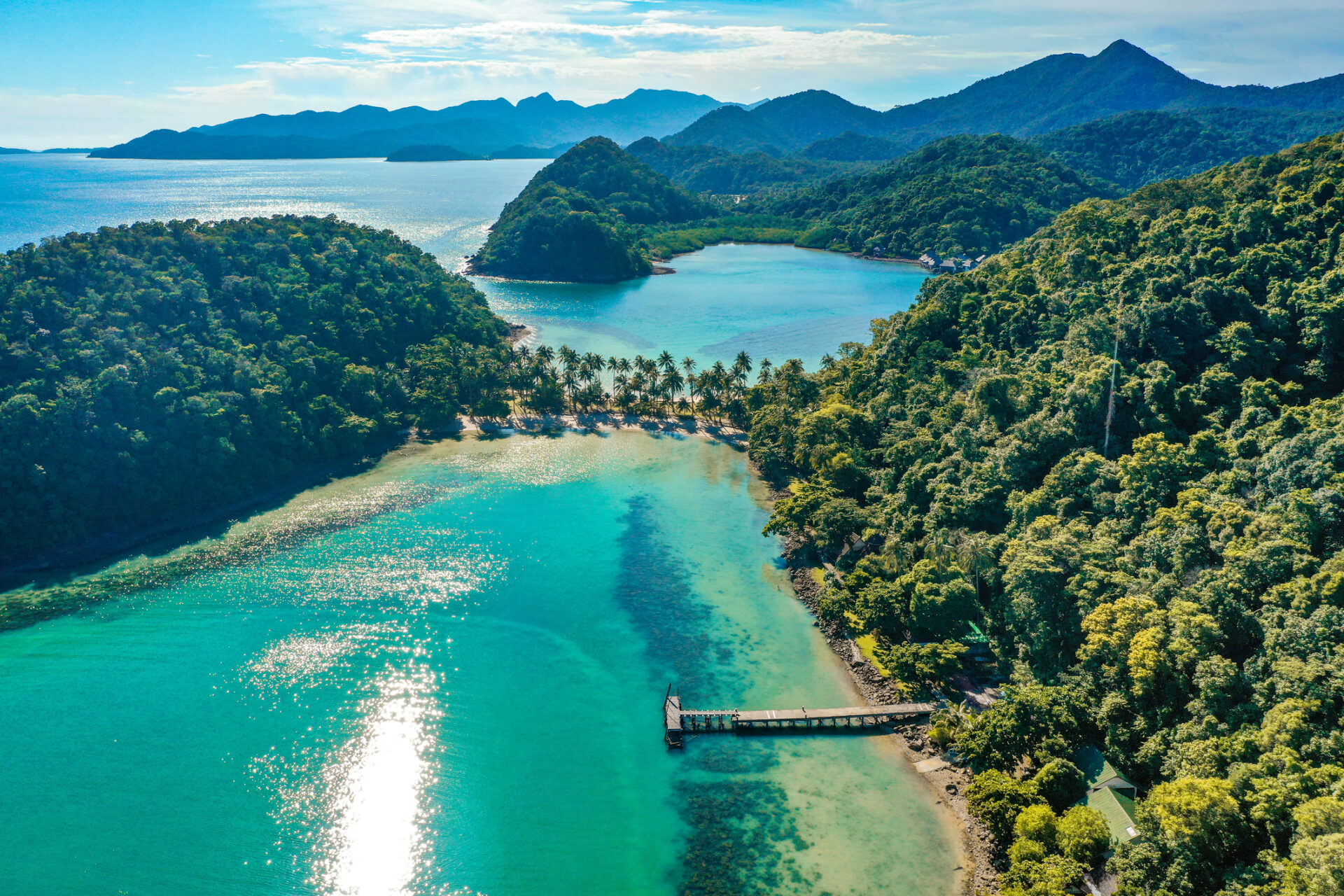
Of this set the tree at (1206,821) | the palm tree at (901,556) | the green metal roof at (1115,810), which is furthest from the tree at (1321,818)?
the palm tree at (901,556)

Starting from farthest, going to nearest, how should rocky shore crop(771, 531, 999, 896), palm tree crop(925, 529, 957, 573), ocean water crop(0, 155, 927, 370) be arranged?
ocean water crop(0, 155, 927, 370) → palm tree crop(925, 529, 957, 573) → rocky shore crop(771, 531, 999, 896)

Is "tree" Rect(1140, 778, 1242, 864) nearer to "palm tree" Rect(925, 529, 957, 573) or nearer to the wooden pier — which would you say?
the wooden pier

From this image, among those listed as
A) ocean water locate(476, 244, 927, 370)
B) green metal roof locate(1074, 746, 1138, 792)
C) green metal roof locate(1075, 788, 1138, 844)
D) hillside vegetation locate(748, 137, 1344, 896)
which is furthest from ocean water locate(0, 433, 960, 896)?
ocean water locate(476, 244, 927, 370)

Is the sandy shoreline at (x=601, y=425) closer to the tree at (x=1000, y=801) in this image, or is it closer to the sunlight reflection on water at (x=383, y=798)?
the sunlight reflection on water at (x=383, y=798)

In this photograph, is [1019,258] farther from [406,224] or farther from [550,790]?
[406,224]

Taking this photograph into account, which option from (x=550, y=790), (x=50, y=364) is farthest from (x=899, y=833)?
(x=50, y=364)

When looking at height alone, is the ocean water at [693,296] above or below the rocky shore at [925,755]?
above
